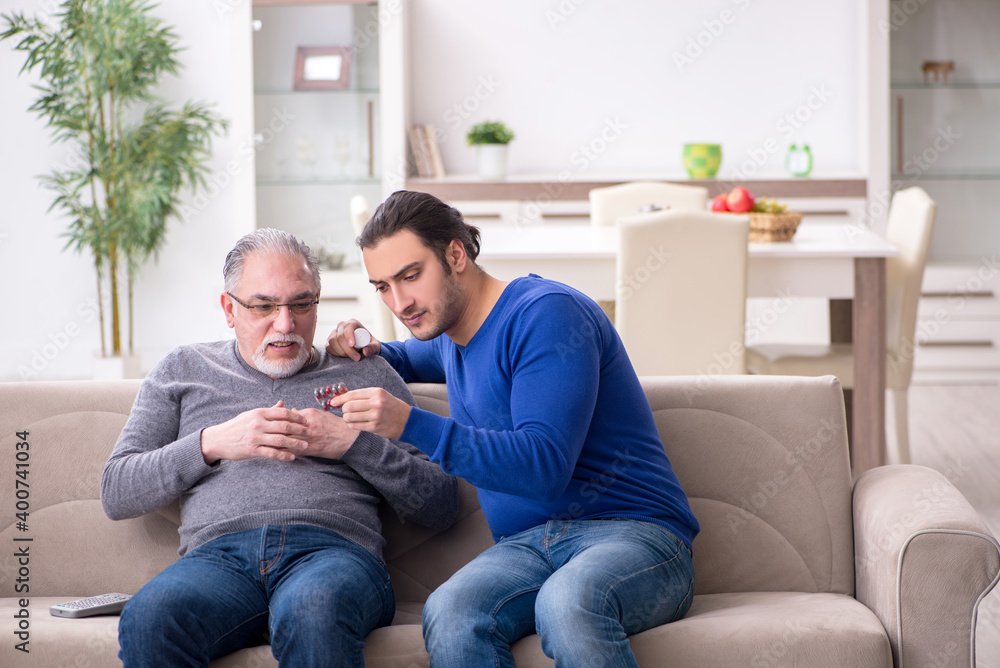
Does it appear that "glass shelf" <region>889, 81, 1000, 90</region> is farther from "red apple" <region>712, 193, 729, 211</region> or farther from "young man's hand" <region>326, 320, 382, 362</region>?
"young man's hand" <region>326, 320, 382, 362</region>

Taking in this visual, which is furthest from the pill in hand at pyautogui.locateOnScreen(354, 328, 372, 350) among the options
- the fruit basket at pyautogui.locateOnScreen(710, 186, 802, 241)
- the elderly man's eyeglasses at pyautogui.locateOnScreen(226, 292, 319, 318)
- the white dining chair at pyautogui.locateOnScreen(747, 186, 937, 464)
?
the white dining chair at pyautogui.locateOnScreen(747, 186, 937, 464)

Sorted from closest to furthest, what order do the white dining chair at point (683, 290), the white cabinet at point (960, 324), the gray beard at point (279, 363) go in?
the gray beard at point (279, 363), the white dining chair at point (683, 290), the white cabinet at point (960, 324)

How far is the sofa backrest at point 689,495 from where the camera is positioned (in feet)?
5.69

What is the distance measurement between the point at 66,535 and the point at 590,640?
1.00m

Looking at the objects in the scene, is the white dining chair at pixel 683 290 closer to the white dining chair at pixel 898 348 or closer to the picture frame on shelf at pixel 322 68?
the white dining chair at pixel 898 348

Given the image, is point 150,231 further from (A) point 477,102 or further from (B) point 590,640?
(B) point 590,640

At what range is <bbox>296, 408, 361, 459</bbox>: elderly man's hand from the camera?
1.52 meters

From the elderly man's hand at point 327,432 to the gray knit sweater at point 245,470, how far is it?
0.07 m

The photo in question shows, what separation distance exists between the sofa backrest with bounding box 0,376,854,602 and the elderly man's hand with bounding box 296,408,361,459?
265 millimetres

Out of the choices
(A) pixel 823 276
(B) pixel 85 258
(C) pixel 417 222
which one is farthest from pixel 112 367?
(C) pixel 417 222

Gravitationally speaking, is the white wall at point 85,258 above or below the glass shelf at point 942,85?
below

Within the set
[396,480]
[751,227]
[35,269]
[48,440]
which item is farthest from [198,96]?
[396,480]

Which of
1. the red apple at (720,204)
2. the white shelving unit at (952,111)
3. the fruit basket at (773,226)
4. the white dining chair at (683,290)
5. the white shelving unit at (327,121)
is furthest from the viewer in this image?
the white shelving unit at (952,111)

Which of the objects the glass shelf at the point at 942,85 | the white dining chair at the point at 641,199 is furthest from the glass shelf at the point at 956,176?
the white dining chair at the point at 641,199
